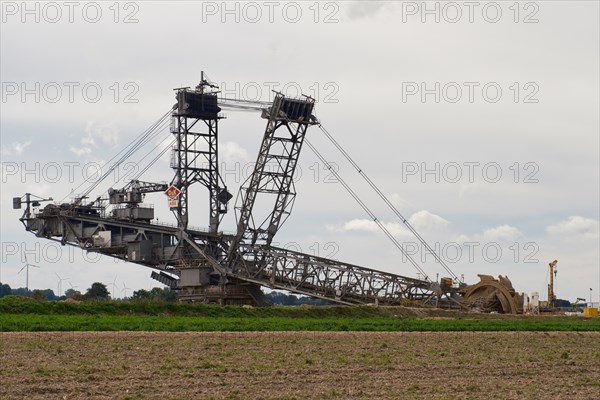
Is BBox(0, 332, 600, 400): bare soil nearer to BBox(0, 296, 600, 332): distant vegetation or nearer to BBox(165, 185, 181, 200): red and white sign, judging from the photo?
BBox(0, 296, 600, 332): distant vegetation

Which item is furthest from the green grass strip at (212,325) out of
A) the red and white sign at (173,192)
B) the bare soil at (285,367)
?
the red and white sign at (173,192)

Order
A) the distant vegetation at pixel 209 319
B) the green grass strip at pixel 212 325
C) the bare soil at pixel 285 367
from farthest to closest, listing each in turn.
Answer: the distant vegetation at pixel 209 319 → the green grass strip at pixel 212 325 → the bare soil at pixel 285 367

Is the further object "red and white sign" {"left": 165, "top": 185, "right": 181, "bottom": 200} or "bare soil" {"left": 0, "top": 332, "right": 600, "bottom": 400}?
"red and white sign" {"left": 165, "top": 185, "right": 181, "bottom": 200}

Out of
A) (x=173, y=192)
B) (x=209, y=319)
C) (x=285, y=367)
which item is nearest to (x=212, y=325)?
(x=209, y=319)

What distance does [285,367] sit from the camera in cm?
3834

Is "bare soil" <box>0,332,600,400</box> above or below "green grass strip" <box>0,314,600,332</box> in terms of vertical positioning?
below

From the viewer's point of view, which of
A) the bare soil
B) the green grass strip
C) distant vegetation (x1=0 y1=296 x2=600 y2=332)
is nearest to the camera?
the bare soil

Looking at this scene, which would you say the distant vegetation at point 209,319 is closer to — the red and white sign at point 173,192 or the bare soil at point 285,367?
the bare soil at point 285,367

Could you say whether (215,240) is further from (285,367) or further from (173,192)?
(285,367)

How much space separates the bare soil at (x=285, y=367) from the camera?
104ft

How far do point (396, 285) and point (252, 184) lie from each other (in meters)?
16.2

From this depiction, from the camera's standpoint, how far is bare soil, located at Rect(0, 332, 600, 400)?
1252 inches

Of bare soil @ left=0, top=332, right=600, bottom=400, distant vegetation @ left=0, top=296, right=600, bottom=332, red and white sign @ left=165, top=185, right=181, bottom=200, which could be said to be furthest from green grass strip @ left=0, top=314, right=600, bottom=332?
red and white sign @ left=165, top=185, right=181, bottom=200

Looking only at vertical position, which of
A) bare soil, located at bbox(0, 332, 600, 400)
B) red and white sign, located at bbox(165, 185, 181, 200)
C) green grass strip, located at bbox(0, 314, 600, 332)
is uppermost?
red and white sign, located at bbox(165, 185, 181, 200)
